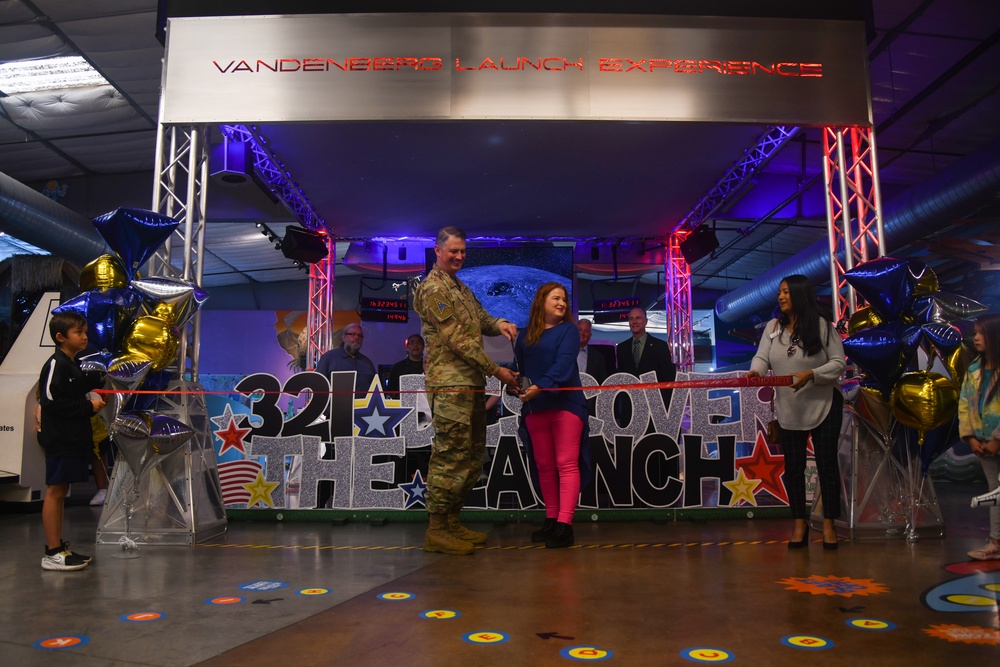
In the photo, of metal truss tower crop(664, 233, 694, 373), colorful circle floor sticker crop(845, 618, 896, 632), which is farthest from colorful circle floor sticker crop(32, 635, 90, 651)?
metal truss tower crop(664, 233, 694, 373)

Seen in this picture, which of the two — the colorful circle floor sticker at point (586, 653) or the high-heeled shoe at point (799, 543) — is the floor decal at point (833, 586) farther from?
the colorful circle floor sticker at point (586, 653)

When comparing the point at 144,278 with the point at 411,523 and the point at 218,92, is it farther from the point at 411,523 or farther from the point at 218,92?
the point at 411,523

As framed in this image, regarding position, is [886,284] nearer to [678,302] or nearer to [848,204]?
[848,204]

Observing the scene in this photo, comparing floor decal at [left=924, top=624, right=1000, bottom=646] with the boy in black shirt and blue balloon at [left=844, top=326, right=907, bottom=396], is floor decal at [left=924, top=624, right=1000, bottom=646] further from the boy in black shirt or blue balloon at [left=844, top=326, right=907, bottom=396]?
the boy in black shirt

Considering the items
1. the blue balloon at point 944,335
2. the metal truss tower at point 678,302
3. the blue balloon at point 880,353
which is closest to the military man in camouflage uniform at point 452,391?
the blue balloon at point 880,353

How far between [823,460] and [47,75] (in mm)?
10199

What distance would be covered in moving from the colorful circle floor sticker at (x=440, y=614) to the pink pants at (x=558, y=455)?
157 cm

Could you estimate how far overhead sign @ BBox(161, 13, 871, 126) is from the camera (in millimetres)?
5711

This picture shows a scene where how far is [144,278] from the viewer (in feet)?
15.3

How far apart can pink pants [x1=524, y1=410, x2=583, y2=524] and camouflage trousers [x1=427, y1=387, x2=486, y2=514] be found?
1.46 feet

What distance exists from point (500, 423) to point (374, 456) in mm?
1010

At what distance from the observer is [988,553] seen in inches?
149

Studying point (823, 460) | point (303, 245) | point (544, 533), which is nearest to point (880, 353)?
point (823, 460)

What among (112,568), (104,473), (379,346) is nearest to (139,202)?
(379,346)
